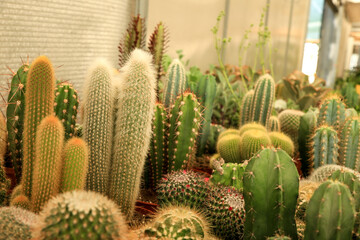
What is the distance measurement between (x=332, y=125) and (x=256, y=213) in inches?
38.3


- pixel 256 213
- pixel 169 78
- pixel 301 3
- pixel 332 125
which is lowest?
pixel 256 213

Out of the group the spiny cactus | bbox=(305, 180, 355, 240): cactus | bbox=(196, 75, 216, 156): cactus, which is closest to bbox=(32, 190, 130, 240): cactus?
bbox=(305, 180, 355, 240): cactus

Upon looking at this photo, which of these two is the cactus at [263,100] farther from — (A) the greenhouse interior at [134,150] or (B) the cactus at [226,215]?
(B) the cactus at [226,215]

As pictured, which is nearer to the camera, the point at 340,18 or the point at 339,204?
the point at 339,204

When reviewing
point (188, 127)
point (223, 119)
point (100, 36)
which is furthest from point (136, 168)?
point (223, 119)

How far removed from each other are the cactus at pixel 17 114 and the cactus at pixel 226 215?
0.57 m

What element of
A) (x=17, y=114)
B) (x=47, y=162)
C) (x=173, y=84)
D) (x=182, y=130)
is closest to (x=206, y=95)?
(x=173, y=84)

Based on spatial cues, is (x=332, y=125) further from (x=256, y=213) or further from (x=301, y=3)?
(x=301, y=3)

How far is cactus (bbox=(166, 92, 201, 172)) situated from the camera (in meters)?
Answer: 1.38

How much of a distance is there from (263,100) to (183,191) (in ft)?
2.88

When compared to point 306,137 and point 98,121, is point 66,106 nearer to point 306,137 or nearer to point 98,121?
point 98,121

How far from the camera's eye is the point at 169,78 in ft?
5.34

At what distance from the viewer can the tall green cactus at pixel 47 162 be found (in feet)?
2.92

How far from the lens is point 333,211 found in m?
0.85
